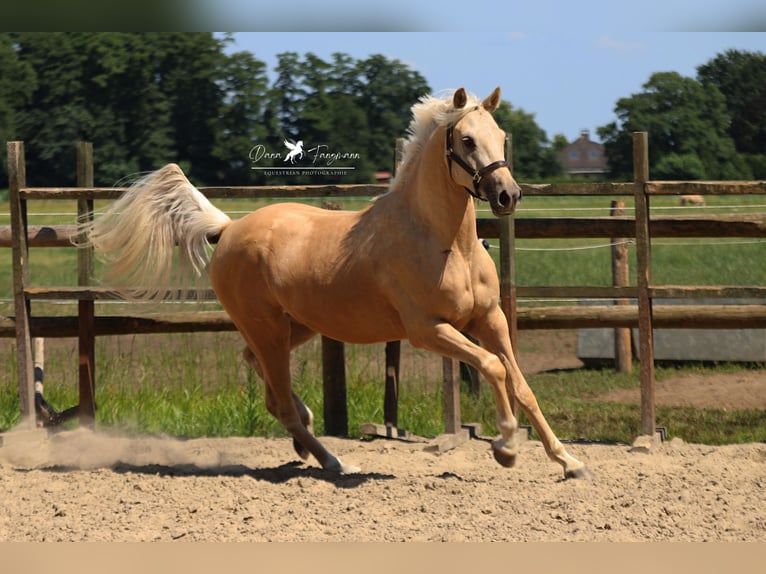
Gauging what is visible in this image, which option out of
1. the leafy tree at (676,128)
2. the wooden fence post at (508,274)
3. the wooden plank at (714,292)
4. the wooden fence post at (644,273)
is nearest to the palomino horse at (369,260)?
the wooden fence post at (508,274)

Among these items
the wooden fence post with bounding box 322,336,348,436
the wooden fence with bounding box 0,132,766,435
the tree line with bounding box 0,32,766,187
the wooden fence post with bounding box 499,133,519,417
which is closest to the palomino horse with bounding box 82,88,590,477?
the wooden fence with bounding box 0,132,766,435

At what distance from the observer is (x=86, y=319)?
7109 mm

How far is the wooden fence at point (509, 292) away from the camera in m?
6.47

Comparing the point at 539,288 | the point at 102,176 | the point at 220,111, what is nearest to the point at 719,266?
the point at 539,288

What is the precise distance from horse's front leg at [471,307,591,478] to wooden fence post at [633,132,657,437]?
1378mm

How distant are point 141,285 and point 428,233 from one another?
2226 mm

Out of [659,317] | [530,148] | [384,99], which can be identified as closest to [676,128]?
[530,148]

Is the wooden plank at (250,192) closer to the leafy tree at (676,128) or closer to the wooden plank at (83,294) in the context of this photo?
the wooden plank at (83,294)

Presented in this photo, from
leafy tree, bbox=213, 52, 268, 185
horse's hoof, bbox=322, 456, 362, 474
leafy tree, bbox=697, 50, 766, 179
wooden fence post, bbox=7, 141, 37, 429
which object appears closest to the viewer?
horse's hoof, bbox=322, 456, 362, 474

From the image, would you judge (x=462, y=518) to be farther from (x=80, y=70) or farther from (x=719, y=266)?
(x=80, y=70)

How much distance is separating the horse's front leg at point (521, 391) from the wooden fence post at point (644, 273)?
1.38 meters

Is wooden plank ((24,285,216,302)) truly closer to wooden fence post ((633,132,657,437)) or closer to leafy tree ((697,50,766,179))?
wooden fence post ((633,132,657,437))

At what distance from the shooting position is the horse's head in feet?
15.9

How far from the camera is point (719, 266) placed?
58.9 feet
